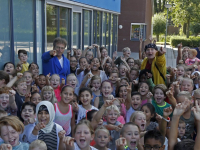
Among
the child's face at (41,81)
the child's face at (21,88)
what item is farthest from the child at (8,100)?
the child's face at (41,81)

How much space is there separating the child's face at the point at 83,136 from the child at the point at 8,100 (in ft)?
4.38

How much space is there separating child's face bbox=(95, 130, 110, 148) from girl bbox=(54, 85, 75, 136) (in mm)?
841

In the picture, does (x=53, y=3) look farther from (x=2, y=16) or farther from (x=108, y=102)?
(x=108, y=102)

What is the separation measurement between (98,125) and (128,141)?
2.16 feet

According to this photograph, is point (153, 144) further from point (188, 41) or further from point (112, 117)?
point (188, 41)

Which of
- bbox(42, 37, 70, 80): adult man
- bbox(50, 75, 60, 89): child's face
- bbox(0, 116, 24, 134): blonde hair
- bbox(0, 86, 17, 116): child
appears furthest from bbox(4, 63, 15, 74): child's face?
bbox(0, 116, 24, 134): blonde hair

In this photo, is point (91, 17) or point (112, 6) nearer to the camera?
point (91, 17)

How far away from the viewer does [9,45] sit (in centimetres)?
654

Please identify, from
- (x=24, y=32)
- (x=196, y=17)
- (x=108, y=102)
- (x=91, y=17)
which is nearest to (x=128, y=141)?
(x=108, y=102)

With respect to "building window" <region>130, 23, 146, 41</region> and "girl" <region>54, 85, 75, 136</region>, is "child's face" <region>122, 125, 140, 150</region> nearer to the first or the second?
"girl" <region>54, 85, 75, 136</region>

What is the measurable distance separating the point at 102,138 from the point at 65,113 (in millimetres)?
991

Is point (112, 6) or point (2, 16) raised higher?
point (112, 6)

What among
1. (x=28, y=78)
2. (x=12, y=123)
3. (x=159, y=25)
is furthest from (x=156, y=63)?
(x=159, y=25)

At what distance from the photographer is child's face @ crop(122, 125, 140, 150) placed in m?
3.47
